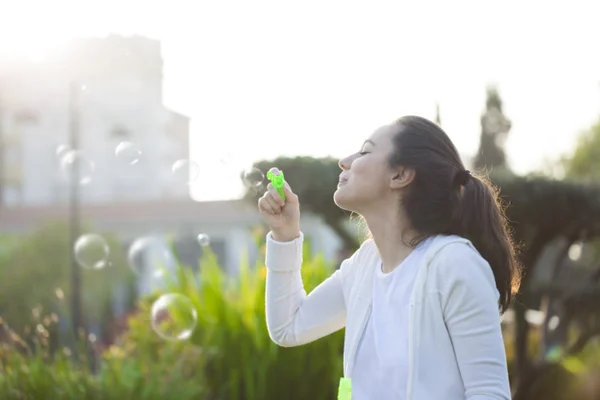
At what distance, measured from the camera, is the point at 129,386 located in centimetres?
502

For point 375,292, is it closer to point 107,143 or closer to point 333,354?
point 333,354

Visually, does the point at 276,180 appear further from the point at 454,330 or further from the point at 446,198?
the point at 454,330

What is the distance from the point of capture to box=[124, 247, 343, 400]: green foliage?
584cm

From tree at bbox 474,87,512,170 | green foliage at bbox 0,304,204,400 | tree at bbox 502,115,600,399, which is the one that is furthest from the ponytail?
tree at bbox 474,87,512,170

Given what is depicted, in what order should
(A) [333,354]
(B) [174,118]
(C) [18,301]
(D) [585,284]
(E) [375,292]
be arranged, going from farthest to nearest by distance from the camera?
1. (B) [174,118]
2. (C) [18,301]
3. (D) [585,284]
4. (A) [333,354]
5. (E) [375,292]

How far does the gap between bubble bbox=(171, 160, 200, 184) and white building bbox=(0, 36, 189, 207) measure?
39.9 m

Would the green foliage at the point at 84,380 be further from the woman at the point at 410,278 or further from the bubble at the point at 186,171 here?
the woman at the point at 410,278

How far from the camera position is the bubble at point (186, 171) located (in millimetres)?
5844

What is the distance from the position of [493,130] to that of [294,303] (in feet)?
58.6

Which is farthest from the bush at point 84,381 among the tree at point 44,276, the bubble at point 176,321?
the tree at point 44,276

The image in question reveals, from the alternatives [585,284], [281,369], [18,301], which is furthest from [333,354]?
[18,301]

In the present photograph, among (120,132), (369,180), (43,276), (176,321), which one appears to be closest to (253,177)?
(176,321)

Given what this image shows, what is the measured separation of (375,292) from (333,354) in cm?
371

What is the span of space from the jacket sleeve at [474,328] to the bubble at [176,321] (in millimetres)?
3986
